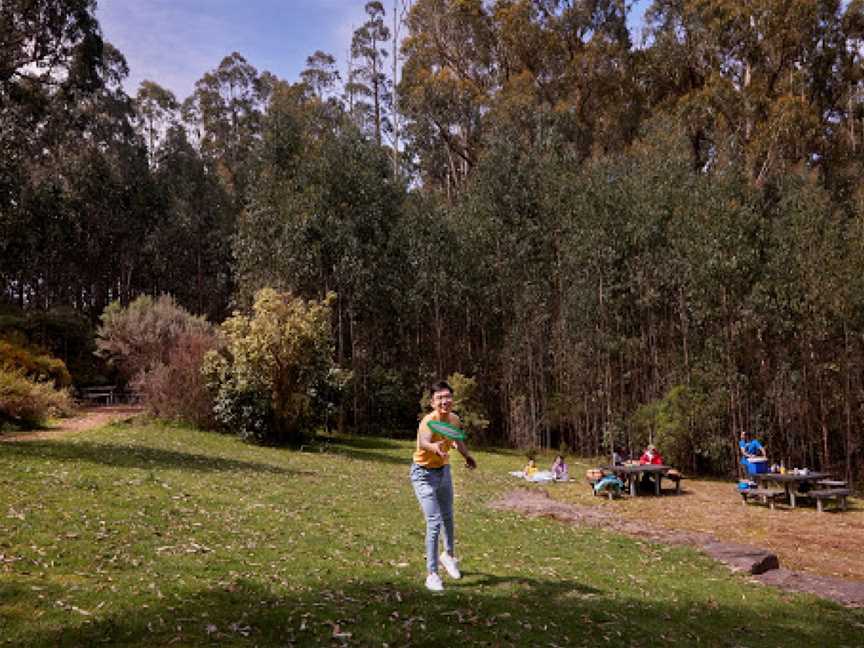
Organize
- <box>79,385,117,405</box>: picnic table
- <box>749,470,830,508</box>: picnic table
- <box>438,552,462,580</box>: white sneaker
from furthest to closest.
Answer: <box>79,385,117,405</box>: picnic table
<box>749,470,830,508</box>: picnic table
<box>438,552,462,580</box>: white sneaker

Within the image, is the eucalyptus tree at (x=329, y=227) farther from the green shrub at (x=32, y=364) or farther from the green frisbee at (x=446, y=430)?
the green frisbee at (x=446, y=430)

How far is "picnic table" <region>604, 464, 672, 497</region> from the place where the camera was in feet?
55.6

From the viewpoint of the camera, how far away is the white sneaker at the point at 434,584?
643cm

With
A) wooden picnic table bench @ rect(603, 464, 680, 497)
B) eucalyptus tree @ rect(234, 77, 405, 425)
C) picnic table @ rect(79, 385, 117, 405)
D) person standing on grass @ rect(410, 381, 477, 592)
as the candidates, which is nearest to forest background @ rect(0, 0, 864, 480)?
eucalyptus tree @ rect(234, 77, 405, 425)

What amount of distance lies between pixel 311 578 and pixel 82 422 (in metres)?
17.1

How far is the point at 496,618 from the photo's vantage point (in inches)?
230

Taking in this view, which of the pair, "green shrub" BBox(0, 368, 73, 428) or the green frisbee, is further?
"green shrub" BBox(0, 368, 73, 428)

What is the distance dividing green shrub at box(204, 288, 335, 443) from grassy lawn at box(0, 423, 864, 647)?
8.59 metres

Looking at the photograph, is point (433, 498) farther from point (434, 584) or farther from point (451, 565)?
point (451, 565)

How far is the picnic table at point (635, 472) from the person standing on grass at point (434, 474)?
38.0 feet

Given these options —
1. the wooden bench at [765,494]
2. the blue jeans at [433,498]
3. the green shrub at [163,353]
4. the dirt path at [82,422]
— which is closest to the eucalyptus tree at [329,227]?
the green shrub at [163,353]

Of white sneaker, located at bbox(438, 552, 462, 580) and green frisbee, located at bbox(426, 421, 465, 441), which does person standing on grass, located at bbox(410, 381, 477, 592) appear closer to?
green frisbee, located at bbox(426, 421, 465, 441)

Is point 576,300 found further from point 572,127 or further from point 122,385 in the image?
point 122,385

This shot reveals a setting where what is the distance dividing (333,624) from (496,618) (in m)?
1.43
